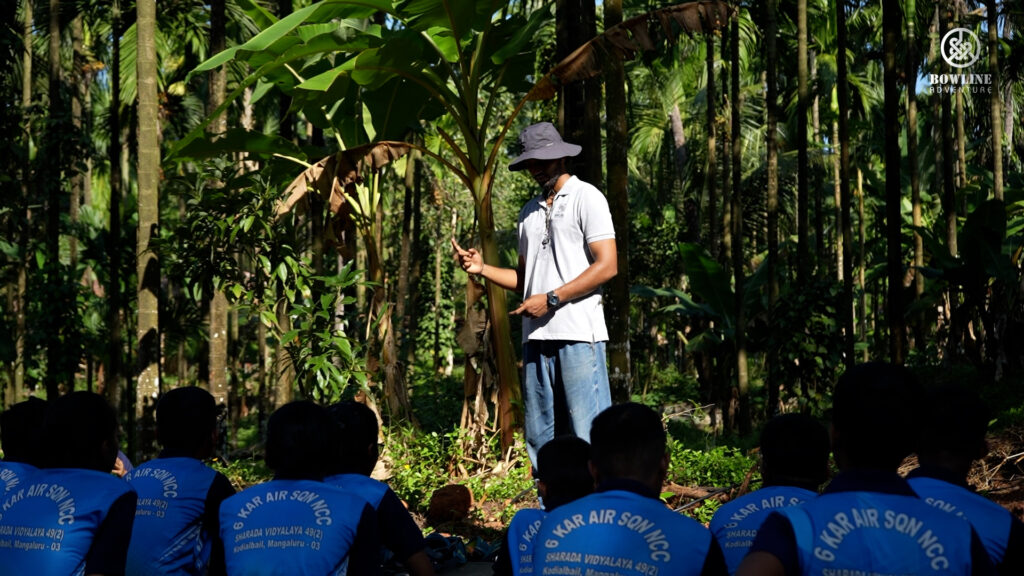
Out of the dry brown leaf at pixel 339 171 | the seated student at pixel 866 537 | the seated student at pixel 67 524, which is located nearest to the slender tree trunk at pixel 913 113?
the dry brown leaf at pixel 339 171

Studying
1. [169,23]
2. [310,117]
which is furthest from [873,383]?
[169,23]

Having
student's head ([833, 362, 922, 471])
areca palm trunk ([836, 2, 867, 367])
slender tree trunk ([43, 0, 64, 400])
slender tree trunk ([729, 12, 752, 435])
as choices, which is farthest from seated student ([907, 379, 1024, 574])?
slender tree trunk ([43, 0, 64, 400])

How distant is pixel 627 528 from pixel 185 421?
200 cm

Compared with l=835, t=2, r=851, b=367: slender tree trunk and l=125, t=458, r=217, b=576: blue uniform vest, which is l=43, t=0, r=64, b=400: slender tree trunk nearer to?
l=835, t=2, r=851, b=367: slender tree trunk

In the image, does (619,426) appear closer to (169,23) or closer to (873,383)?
(873,383)

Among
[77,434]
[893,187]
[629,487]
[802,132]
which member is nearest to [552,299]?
[629,487]

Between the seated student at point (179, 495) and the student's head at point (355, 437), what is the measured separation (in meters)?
0.51

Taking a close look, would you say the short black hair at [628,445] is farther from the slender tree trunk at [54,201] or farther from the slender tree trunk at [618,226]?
the slender tree trunk at [54,201]

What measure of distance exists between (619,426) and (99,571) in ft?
6.01

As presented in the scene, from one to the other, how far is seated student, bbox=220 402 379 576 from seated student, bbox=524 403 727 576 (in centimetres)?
79

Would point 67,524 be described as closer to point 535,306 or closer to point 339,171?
point 535,306

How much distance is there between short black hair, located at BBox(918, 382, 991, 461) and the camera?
3215 millimetres

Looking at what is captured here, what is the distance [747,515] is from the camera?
133 inches

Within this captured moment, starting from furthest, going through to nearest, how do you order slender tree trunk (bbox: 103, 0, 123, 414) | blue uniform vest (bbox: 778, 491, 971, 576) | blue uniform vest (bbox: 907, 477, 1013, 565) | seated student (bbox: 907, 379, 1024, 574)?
slender tree trunk (bbox: 103, 0, 123, 414)
seated student (bbox: 907, 379, 1024, 574)
blue uniform vest (bbox: 907, 477, 1013, 565)
blue uniform vest (bbox: 778, 491, 971, 576)
